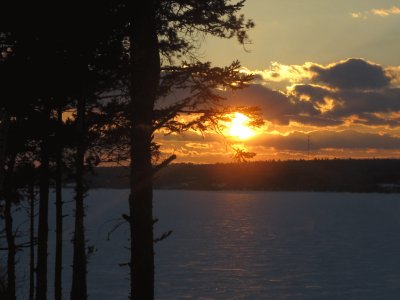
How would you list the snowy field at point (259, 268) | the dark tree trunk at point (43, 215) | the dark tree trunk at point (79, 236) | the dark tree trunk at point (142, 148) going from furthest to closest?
the snowy field at point (259, 268)
the dark tree trunk at point (43, 215)
the dark tree trunk at point (79, 236)
the dark tree trunk at point (142, 148)

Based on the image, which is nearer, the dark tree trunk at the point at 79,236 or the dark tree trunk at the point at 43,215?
the dark tree trunk at the point at 79,236

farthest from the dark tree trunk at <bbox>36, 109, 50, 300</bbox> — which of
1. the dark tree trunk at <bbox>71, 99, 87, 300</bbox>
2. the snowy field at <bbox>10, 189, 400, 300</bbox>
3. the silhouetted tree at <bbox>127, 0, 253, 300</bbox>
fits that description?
the silhouetted tree at <bbox>127, 0, 253, 300</bbox>

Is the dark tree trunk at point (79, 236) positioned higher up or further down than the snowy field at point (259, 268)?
higher up

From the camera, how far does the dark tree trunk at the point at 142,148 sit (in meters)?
10.1

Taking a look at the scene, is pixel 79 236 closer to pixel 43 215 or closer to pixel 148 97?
pixel 43 215

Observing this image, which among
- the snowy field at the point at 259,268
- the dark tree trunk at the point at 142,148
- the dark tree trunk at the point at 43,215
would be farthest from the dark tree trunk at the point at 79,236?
the dark tree trunk at the point at 142,148

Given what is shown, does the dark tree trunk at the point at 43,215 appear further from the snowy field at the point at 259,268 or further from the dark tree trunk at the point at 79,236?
the snowy field at the point at 259,268

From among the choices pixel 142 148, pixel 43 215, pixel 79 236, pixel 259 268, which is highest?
pixel 142 148

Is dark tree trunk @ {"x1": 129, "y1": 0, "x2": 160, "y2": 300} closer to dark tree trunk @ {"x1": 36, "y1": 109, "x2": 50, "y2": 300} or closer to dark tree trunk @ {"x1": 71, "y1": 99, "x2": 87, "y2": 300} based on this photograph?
dark tree trunk @ {"x1": 71, "y1": 99, "x2": 87, "y2": 300}

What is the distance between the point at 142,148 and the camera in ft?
33.8

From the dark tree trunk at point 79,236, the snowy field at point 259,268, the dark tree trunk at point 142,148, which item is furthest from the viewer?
the snowy field at point 259,268

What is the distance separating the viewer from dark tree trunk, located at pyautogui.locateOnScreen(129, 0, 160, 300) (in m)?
10.1

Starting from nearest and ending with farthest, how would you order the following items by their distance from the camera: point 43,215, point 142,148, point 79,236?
point 142,148 → point 79,236 → point 43,215

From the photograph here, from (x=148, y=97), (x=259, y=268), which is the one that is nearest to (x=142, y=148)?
(x=148, y=97)
